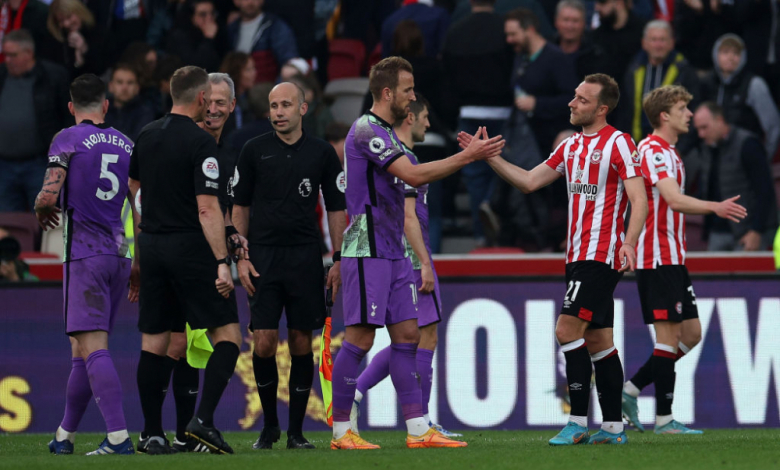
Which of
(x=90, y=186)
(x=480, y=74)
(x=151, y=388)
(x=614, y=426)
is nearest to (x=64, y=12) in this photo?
(x=480, y=74)

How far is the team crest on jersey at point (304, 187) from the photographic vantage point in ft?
26.8

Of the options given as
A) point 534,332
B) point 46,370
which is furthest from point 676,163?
point 46,370

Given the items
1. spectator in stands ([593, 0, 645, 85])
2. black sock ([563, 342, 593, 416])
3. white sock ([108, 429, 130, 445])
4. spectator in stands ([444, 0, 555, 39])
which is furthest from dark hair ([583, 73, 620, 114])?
spectator in stands ([444, 0, 555, 39])

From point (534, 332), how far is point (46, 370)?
14.8ft

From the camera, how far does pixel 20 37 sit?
1323 cm

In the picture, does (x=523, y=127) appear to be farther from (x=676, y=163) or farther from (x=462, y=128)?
(x=676, y=163)

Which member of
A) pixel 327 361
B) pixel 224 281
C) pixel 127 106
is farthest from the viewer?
pixel 127 106

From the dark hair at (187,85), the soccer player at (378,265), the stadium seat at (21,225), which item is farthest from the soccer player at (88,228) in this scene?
the stadium seat at (21,225)

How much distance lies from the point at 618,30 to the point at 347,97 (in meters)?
3.21

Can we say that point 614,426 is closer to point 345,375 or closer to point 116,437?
point 345,375

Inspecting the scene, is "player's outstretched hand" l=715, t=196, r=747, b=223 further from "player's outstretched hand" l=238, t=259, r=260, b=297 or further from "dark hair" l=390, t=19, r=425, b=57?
"dark hair" l=390, t=19, r=425, b=57

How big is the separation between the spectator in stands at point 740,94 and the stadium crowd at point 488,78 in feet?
0.05

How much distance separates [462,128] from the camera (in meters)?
12.9

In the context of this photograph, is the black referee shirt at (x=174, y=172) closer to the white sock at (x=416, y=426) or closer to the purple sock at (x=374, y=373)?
the white sock at (x=416, y=426)
